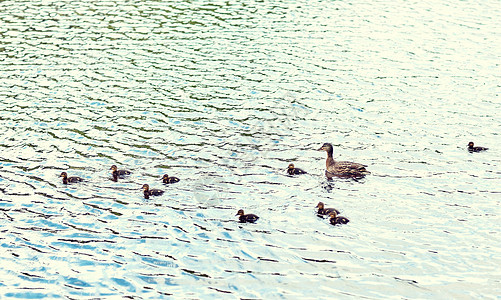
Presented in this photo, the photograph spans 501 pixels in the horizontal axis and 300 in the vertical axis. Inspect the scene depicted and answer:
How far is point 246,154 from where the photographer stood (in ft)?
79.0

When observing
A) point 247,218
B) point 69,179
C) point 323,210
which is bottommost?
point 69,179

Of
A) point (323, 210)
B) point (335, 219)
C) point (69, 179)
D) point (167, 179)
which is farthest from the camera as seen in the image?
point (69, 179)

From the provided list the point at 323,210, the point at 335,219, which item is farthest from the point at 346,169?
the point at 335,219

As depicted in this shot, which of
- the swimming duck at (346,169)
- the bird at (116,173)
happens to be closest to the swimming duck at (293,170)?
the swimming duck at (346,169)

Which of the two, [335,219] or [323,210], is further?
[323,210]

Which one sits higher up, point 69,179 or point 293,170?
point 293,170

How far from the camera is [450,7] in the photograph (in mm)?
48875

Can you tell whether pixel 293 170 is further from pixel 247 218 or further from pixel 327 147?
pixel 247 218

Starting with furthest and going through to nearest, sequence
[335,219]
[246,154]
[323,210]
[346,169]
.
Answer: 1. [246,154]
2. [346,169]
3. [323,210]
4. [335,219]

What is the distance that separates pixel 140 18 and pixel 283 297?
3272 centimetres

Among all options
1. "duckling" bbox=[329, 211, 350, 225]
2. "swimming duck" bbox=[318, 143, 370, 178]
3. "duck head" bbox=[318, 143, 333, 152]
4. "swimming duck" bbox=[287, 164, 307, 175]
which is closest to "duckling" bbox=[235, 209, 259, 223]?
"duckling" bbox=[329, 211, 350, 225]

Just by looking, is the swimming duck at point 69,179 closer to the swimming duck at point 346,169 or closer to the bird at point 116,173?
the bird at point 116,173

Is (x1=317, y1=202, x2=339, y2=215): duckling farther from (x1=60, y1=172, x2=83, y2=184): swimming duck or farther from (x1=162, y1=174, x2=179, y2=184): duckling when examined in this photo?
(x1=60, y1=172, x2=83, y2=184): swimming duck

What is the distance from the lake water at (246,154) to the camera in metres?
16.6
